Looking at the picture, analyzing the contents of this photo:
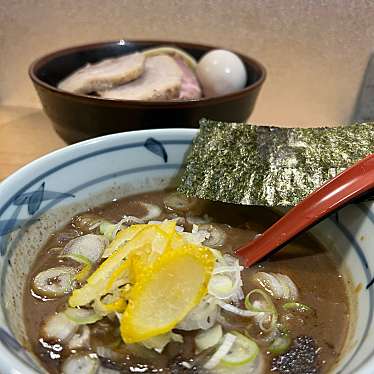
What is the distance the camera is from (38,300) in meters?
0.84

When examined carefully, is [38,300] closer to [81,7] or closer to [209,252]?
[209,252]

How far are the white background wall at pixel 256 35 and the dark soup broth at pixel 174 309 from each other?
1122 mm

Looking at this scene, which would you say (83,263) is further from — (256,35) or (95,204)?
(256,35)

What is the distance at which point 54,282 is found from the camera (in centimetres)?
88

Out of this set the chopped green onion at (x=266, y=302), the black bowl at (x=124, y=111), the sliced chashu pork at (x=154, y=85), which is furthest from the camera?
the sliced chashu pork at (x=154, y=85)

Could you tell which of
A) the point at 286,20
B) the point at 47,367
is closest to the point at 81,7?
the point at 286,20

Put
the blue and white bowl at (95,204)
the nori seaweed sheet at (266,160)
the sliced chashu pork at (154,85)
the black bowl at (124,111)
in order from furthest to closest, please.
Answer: the sliced chashu pork at (154,85) → the black bowl at (124,111) → the nori seaweed sheet at (266,160) → the blue and white bowl at (95,204)

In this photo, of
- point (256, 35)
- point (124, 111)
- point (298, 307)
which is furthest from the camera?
point (256, 35)

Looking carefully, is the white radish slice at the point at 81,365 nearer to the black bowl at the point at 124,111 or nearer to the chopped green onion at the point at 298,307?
the chopped green onion at the point at 298,307

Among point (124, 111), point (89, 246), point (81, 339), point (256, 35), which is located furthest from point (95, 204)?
point (256, 35)

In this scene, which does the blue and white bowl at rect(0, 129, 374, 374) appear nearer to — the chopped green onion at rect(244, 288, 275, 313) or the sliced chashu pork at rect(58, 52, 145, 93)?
the chopped green onion at rect(244, 288, 275, 313)

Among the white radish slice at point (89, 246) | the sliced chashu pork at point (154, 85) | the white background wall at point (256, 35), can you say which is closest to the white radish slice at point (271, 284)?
the white radish slice at point (89, 246)

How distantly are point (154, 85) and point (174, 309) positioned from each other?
84cm

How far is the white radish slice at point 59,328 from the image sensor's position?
772mm
